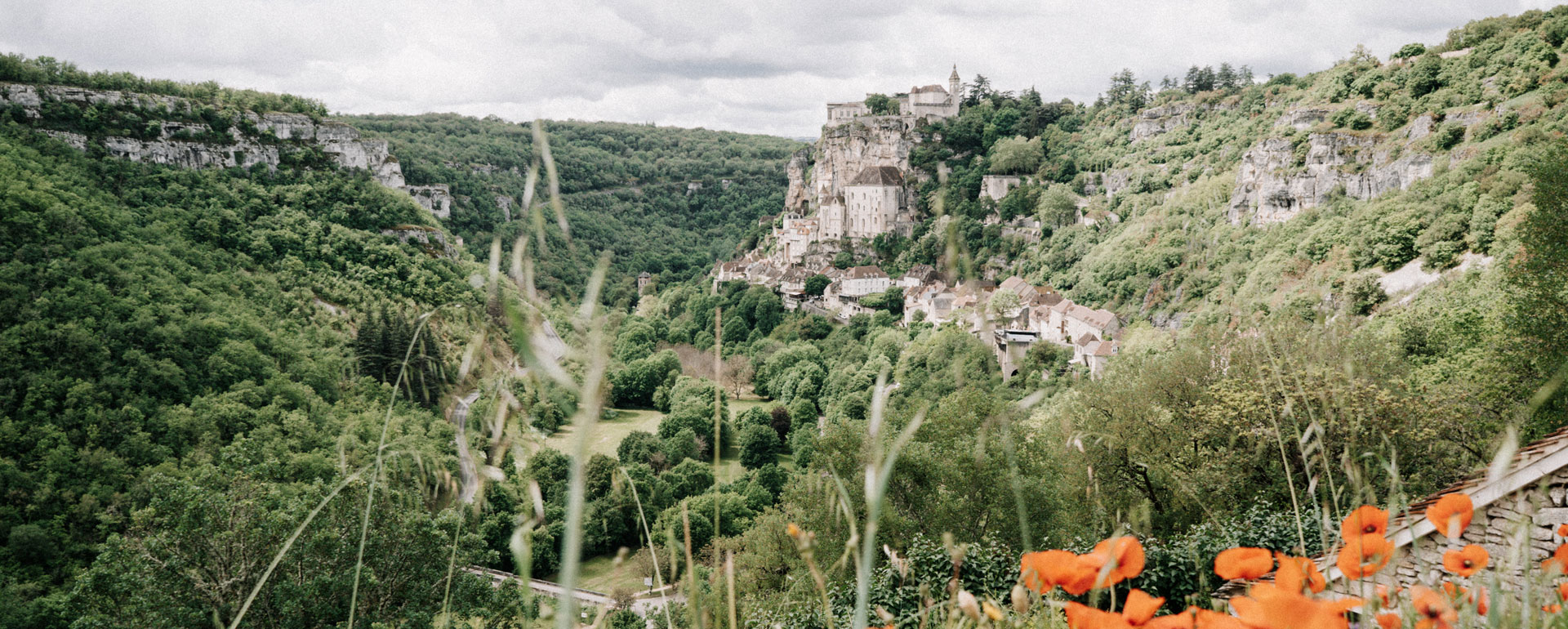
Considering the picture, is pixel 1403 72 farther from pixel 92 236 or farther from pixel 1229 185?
pixel 92 236

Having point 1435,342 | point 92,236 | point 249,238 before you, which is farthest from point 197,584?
point 249,238

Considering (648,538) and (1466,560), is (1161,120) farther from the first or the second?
(648,538)

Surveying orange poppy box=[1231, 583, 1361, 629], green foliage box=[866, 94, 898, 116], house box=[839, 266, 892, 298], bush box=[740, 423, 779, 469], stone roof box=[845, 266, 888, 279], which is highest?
green foliage box=[866, 94, 898, 116]

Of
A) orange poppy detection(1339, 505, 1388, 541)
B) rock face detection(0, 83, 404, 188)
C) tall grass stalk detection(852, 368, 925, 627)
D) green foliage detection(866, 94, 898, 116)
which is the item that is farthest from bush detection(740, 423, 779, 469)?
green foliage detection(866, 94, 898, 116)

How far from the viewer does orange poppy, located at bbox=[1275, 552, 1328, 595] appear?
122cm

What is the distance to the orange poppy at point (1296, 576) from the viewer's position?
122 centimetres

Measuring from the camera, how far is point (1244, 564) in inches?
53.9

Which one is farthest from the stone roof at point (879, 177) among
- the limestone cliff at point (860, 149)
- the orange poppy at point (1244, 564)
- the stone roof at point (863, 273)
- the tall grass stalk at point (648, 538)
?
the tall grass stalk at point (648, 538)

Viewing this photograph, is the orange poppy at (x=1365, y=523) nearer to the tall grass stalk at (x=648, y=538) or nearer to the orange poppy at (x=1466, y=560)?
the orange poppy at (x=1466, y=560)

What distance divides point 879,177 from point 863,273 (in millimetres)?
11816

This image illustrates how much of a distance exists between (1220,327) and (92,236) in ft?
105

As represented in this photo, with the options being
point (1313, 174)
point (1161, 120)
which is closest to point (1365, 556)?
point (1313, 174)

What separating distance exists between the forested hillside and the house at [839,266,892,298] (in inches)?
722

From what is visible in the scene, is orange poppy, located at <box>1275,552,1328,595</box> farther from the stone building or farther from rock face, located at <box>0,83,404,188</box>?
the stone building
